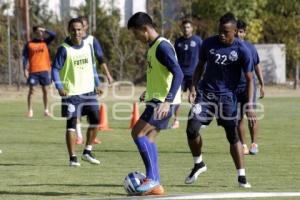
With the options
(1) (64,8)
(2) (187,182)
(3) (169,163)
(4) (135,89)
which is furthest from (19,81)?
(2) (187,182)

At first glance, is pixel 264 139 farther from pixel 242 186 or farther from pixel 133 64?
pixel 133 64

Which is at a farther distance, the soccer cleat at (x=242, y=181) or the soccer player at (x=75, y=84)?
the soccer player at (x=75, y=84)

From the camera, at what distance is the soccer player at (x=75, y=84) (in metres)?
12.9

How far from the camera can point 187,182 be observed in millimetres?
10773

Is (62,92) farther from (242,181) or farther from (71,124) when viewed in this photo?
(242,181)

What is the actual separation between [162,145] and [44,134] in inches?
128

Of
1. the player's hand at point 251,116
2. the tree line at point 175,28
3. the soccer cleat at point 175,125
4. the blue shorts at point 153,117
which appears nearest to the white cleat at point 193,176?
the blue shorts at point 153,117

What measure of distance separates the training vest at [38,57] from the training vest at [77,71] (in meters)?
9.99

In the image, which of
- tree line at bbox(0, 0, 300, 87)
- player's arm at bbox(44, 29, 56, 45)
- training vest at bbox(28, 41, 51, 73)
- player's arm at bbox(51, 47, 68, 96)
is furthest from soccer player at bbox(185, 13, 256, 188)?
tree line at bbox(0, 0, 300, 87)

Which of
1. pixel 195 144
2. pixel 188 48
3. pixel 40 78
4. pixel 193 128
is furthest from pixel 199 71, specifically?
pixel 40 78

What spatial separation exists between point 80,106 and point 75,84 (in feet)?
1.06

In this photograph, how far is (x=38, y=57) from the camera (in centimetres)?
2308

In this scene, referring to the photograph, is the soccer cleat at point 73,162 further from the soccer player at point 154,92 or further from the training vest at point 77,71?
the soccer player at point 154,92

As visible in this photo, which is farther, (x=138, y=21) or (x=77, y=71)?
(x=77, y=71)
